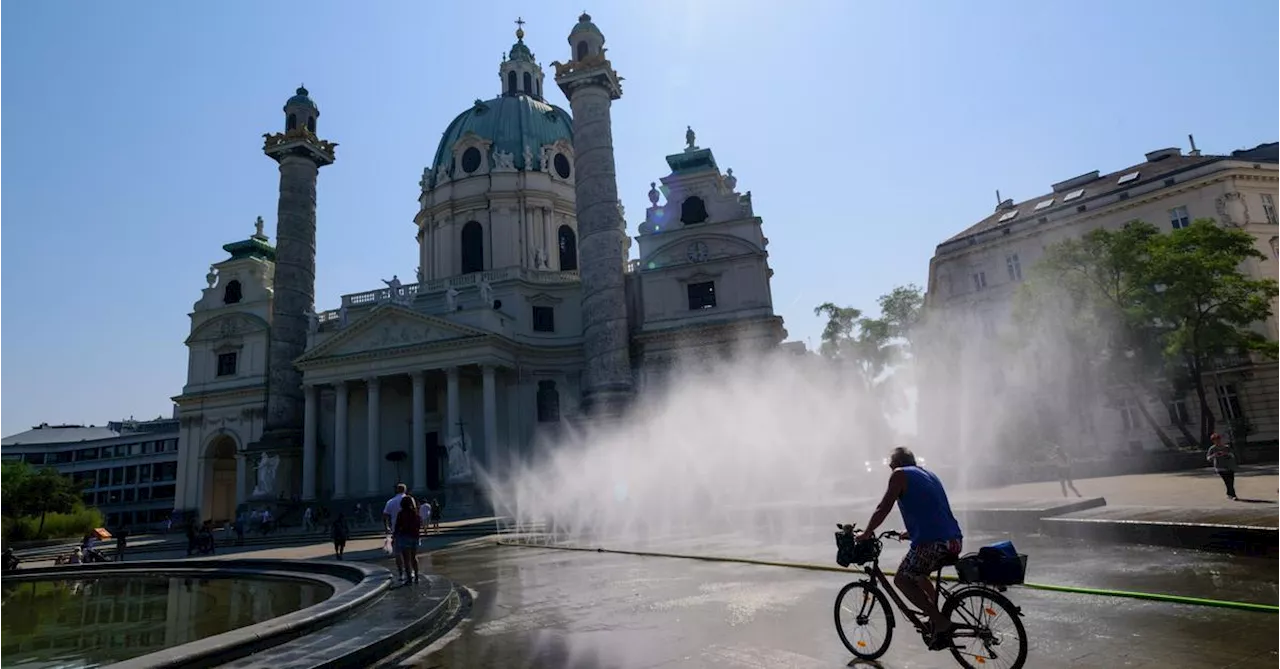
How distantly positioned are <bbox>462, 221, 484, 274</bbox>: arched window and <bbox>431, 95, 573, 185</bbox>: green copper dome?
4404mm

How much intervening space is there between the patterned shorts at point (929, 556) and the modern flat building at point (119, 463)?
93.2 meters

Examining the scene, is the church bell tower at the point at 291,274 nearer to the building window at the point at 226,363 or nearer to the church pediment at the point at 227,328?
the church pediment at the point at 227,328

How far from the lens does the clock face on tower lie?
40.5 meters

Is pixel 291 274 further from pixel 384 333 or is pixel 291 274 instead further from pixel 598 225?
pixel 598 225

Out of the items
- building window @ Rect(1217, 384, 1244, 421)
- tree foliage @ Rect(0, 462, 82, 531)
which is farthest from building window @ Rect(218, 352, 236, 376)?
building window @ Rect(1217, 384, 1244, 421)

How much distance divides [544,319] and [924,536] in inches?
1590

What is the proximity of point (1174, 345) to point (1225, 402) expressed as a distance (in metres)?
10.6

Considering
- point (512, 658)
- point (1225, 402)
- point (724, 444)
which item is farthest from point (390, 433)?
point (1225, 402)

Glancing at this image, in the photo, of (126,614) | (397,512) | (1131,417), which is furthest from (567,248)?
(126,614)

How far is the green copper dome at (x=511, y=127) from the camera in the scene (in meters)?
53.0

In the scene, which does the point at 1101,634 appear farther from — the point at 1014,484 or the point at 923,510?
the point at 1014,484

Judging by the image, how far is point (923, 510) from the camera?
5.30m

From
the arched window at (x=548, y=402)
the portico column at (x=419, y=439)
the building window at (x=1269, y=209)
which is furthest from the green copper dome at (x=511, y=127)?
the building window at (x=1269, y=209)

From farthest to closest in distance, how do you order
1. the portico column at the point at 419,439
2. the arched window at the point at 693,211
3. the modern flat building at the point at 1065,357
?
the arched window at the point at 693,211 → the portico column at the point at 419,439 → the modern flat building at the point at 1065,357
